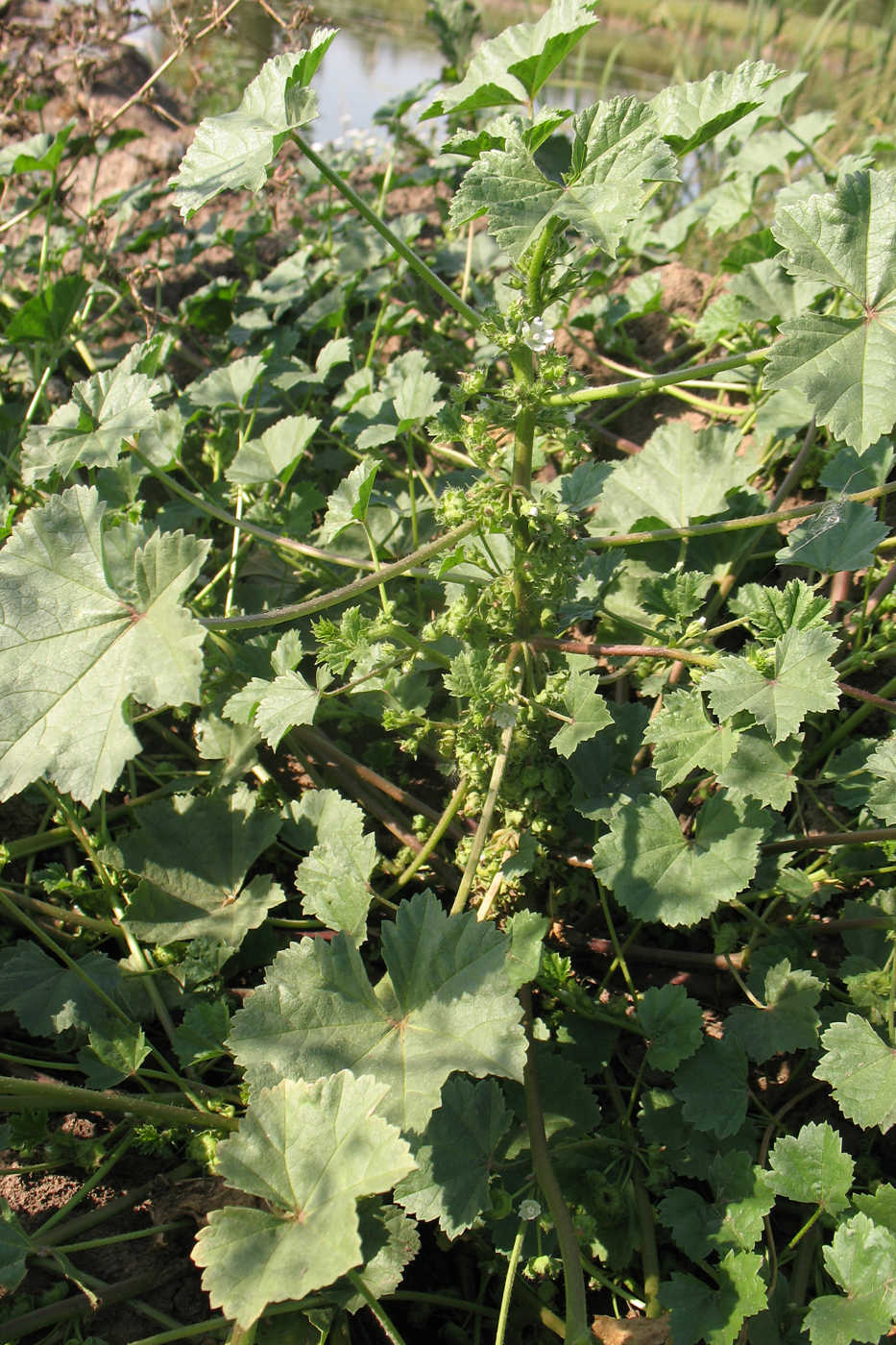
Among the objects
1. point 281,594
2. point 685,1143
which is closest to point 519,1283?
point 685,1143

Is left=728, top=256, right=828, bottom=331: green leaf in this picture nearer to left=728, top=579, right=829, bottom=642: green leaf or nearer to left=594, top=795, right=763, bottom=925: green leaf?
left=728, top=579, right=829, bottom=642: green leaf

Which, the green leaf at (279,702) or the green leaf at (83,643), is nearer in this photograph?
the green leaf at (83,643)

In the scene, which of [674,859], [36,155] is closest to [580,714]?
[674,859]

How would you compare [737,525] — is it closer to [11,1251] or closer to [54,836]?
[54,836]

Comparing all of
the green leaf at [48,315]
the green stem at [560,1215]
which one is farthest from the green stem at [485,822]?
the green leaf at [48,315]

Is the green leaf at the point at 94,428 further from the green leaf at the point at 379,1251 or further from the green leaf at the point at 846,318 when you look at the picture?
the green leaf at the point at 379,1251
